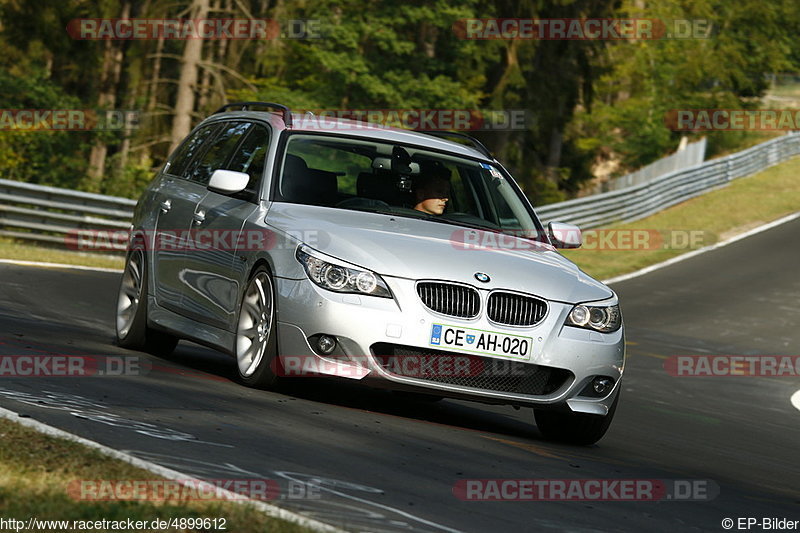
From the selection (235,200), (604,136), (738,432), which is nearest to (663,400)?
(738,432)

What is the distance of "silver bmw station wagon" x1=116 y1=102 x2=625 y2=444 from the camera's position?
320 inches

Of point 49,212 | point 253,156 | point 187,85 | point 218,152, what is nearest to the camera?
point 253,156

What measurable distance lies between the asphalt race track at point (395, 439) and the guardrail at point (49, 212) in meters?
9.33

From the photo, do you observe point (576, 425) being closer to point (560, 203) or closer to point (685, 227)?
point (560, 203)

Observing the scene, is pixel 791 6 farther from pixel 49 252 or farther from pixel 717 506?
pixel 717 506

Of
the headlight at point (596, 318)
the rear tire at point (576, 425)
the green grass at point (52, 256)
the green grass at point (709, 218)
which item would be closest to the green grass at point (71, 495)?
the headlight at point (596, 318)

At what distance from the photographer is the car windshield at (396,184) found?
928 centimetres

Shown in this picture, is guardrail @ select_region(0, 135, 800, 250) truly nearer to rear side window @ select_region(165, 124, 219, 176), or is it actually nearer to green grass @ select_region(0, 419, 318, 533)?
rear side window @ select_region(165, 124, 219, 176)

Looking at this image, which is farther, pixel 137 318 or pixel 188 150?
pixel 188 150

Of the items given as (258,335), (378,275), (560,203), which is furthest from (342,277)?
(560,203)

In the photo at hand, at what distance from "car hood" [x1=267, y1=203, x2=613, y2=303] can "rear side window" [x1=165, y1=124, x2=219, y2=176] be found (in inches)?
79.8

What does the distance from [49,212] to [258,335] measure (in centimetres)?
1640

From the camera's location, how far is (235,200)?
954 centimetres

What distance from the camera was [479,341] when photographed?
320 inches
